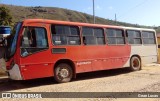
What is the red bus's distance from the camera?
1213 centimetres

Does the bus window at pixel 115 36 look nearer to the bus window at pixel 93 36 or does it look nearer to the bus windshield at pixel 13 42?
the bus window at pixel 93 36

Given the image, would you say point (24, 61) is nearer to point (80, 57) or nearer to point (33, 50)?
point (33, 50)

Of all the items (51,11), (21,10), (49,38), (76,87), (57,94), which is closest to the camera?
(57,94)

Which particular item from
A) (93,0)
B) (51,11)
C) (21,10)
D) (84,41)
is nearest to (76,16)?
(51,11)

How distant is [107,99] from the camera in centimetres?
940

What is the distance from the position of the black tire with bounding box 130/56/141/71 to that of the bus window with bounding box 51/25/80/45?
4.54 m

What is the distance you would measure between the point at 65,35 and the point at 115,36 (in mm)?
3886

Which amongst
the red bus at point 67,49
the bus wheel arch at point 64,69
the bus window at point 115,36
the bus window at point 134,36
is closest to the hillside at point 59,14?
the bus window at point 134,36

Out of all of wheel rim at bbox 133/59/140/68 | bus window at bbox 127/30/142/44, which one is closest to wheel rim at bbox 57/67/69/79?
bus window at bbox 127/30/142/44

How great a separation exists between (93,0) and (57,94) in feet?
65.7

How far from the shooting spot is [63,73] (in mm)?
13469

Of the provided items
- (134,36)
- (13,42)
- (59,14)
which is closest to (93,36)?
(134,36)

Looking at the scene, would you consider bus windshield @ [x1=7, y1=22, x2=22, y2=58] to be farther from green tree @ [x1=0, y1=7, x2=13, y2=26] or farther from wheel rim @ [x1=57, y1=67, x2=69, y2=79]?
green tree @ [x1=0, y1=7, x2=13, y2=26]

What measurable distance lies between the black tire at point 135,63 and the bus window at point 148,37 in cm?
144
